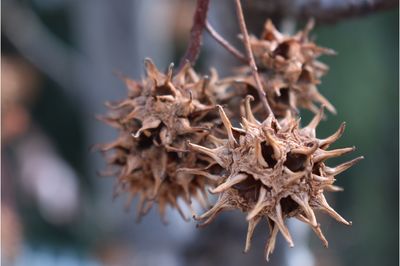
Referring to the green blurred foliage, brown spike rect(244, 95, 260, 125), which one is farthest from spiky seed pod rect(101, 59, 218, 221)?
the green blurred foliage

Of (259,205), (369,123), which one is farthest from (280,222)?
(369,123)

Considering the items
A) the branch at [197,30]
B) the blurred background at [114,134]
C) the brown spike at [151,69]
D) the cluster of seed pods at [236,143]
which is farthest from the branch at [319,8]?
the brown spike at [151,69]

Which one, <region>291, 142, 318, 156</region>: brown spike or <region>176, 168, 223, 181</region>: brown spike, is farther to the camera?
<region>176, 168, 223, 181</region>: brown spike

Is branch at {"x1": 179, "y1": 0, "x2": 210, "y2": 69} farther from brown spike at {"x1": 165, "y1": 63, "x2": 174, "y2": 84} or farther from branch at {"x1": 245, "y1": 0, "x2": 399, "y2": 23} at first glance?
branch at {"x1": 245, "y1": 0, "x2": 399, "y2": 23}

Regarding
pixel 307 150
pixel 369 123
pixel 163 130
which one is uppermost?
pixel 369 123

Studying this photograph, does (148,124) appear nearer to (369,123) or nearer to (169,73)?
(169,73)

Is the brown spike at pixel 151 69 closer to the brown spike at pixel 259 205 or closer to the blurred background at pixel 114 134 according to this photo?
the brown spike at pixel 259 205
